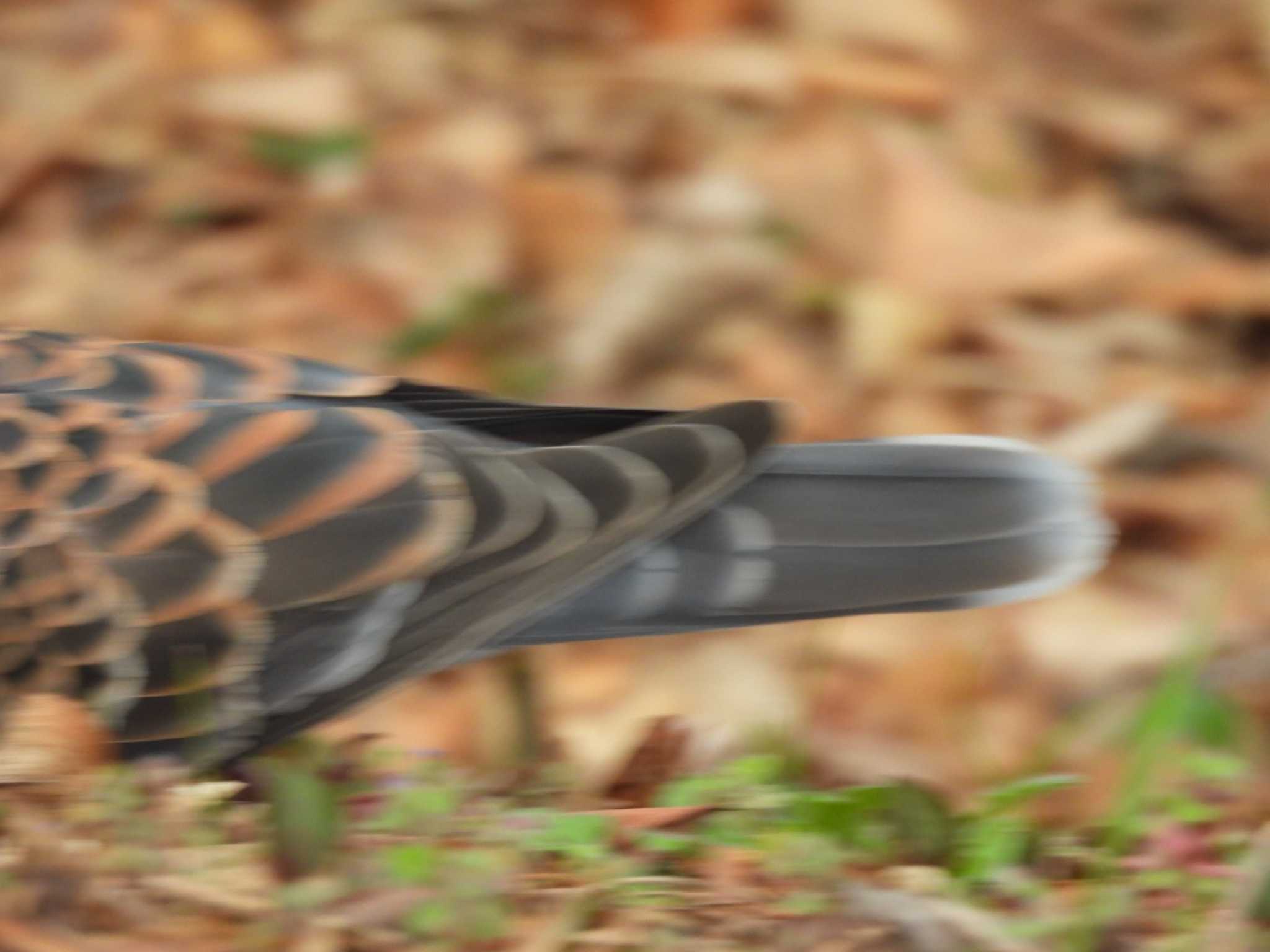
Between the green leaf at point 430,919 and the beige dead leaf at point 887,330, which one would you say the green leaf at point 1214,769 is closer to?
the green leaf at point 430,919

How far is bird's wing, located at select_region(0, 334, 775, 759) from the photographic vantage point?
8.12 ft

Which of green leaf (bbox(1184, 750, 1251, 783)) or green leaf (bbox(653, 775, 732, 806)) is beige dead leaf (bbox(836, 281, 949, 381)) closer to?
green leaf (bbox(1184, 750, 1251, 783))

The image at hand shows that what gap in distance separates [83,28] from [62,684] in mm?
4244

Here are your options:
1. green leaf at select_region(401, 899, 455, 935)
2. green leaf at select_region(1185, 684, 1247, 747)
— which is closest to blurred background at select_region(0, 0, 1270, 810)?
green leaf at select_region(1185, 684, 1247, 747)

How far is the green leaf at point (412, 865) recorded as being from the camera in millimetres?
2082

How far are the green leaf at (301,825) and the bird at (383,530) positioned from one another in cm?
36

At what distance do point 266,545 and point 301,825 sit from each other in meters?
0.49

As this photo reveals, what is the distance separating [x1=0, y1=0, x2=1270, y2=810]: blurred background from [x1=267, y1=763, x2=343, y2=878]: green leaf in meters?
1.70

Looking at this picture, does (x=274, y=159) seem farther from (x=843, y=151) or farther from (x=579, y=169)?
(x=843, y=151)

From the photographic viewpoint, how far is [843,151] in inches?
223

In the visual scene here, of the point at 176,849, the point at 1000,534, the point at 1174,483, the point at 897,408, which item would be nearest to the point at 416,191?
the point at 897,408

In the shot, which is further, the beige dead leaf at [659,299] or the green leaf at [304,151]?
the green leaf at [304,151]

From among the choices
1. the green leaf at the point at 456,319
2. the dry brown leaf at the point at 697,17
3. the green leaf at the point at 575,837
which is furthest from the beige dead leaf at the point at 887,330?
the green leaf at the point at 575,837

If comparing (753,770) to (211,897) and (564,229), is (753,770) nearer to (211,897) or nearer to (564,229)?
(211,897)
